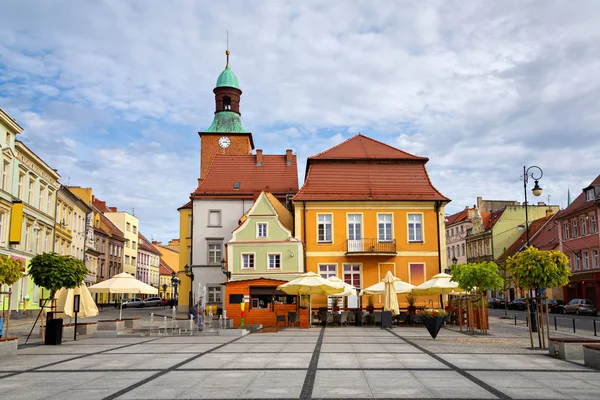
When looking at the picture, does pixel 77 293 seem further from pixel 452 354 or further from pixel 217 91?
pixel 217 91

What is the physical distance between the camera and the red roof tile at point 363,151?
43.0 metres

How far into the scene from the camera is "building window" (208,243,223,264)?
49.3 m

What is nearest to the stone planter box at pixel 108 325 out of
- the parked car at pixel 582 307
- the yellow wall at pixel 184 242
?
the yellow wall at pixel 184 242

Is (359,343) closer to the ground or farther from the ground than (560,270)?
closer to the ground

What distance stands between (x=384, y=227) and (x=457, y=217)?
5835cm

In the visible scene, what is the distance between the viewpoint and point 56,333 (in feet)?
67.4

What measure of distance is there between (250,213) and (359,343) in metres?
21.0

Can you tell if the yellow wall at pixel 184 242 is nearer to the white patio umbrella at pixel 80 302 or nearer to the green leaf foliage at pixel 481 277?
the white patio umbrella at pixel 80 302

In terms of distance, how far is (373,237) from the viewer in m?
40.8

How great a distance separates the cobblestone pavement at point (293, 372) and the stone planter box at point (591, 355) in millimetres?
218

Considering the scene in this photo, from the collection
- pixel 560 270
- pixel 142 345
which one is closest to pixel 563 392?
pixel 560 270

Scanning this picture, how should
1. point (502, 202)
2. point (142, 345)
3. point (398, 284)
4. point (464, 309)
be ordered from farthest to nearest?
point (502, 202)
point (398, 284)
point (464, 309)
point (142, 345)

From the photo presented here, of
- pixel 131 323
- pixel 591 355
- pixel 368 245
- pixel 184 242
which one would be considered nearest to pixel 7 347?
pixel 131 323

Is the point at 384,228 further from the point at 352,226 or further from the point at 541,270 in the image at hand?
the point at 541,270
